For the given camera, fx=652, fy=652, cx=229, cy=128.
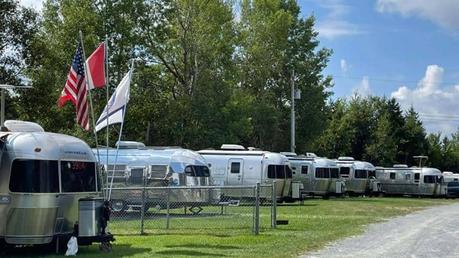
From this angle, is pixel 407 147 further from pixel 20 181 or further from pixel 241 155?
pixel 20 181

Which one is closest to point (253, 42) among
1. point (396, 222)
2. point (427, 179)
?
point (427, 179)

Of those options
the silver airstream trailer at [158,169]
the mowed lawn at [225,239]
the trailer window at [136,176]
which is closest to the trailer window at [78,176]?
the mowed lawn at [225,239]

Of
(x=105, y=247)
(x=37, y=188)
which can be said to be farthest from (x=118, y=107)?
(x=37, y=188)

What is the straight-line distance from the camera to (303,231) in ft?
64.2

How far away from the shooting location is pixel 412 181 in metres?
52.8

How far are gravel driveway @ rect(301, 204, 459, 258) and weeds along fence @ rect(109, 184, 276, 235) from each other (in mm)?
3032

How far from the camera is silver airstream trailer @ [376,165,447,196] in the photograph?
52219mm

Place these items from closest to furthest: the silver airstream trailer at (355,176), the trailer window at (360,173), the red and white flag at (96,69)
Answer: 1. the red and white flag at (96,69)
2. the silver airstream trailer at (355,176)
3. the trailer window at (360,173)

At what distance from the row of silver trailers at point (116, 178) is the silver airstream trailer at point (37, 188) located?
0.06 ft

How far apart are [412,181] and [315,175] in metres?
13.6

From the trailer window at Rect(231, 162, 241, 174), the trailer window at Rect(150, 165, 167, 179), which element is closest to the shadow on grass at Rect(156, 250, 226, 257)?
the trailer window at Rect(150, 165, 167, 179)

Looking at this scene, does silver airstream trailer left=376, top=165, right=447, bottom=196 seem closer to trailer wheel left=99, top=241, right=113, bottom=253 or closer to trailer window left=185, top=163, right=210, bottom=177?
trailer window left=185, top=163, right=210, bottom=177

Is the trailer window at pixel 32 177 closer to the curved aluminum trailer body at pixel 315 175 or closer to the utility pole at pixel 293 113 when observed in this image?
the curved aluminum trailer body at pixel 315 175

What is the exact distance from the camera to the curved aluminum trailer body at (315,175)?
1671 inches
